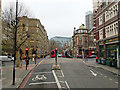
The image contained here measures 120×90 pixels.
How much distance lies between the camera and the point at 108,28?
83.4 feet

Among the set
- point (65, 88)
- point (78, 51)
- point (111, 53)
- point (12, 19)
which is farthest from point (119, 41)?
point (78, 51)

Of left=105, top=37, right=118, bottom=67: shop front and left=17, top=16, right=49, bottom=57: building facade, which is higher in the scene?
left=17, top=16, right=49, bottom=57: building facade

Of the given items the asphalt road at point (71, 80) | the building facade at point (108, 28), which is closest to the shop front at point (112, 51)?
the building facade at point (108, 28)

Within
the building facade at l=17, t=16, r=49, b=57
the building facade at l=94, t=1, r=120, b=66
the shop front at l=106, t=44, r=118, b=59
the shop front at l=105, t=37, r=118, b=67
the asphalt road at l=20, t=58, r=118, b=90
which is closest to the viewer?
the asphalt road at l=20, t=58, r=118, b=90

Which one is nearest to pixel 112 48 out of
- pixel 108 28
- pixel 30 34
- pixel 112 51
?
pixel 112 51

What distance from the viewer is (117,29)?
70.9 ft

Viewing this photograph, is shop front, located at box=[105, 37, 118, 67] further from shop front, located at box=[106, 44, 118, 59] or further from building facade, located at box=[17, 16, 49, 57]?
building facade, located at box=[17, 16, 49, 57]

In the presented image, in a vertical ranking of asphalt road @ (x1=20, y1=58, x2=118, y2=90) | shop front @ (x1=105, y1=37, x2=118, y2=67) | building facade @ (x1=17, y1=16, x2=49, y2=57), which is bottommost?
asphalt road @ (x1=20, y1=58, x2=118, y2=90)

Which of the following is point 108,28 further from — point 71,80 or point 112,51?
point 71,80

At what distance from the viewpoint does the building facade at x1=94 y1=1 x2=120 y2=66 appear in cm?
2189

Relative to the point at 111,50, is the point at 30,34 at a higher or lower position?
higher

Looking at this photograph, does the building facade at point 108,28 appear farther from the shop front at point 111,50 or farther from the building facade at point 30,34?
the building facade at point 30,34

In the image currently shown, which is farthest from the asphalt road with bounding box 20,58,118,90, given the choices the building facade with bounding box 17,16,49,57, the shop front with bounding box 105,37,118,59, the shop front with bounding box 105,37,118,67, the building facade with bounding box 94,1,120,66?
the building facade with bounding box 17,16,49,57

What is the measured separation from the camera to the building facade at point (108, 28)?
21.9 meters
